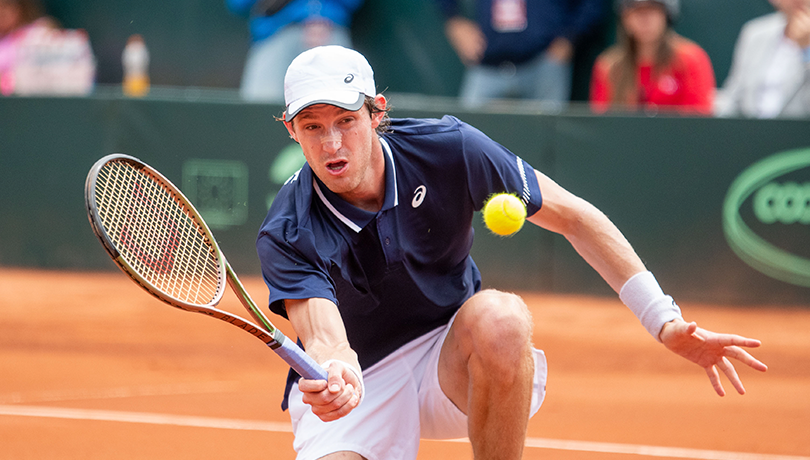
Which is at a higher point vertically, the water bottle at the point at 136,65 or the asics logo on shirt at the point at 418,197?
the water bottle at the point at 136,65

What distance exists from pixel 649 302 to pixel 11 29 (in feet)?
25.9

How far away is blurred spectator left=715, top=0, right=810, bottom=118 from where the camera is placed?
6.20 metres

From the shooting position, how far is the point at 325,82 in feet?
8.22

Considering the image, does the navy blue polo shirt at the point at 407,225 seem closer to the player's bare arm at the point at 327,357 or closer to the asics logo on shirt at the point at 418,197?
the asics logo on shirt at the point at 418,197

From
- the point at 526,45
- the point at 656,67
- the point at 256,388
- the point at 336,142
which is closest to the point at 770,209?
the point at 656,67

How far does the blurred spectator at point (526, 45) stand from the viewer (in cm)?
730

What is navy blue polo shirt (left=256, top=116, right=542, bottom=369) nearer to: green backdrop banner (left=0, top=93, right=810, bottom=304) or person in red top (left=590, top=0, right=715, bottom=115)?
green backdrop banner (left=0, top=93, right=810, bottom=304)

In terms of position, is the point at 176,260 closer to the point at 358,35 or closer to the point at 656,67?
the point at 656,67

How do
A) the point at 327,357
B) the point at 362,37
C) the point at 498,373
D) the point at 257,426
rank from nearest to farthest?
the point at 327,357, the point at 498,373, the point at 257,426, the point at 362,37

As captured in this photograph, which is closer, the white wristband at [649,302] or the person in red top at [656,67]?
the white wristband at [649,302]

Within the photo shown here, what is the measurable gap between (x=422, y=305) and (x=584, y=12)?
5327 mm

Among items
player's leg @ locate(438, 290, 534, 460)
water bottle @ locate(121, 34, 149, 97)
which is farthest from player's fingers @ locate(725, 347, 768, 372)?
water bottle @ locate(121, 34, 149, 97)

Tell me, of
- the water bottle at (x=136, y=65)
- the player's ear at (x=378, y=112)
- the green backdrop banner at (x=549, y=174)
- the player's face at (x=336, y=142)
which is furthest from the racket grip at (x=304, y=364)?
the water bottle at (x=136, y=65)

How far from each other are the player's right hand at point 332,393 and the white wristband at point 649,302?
957 mm
